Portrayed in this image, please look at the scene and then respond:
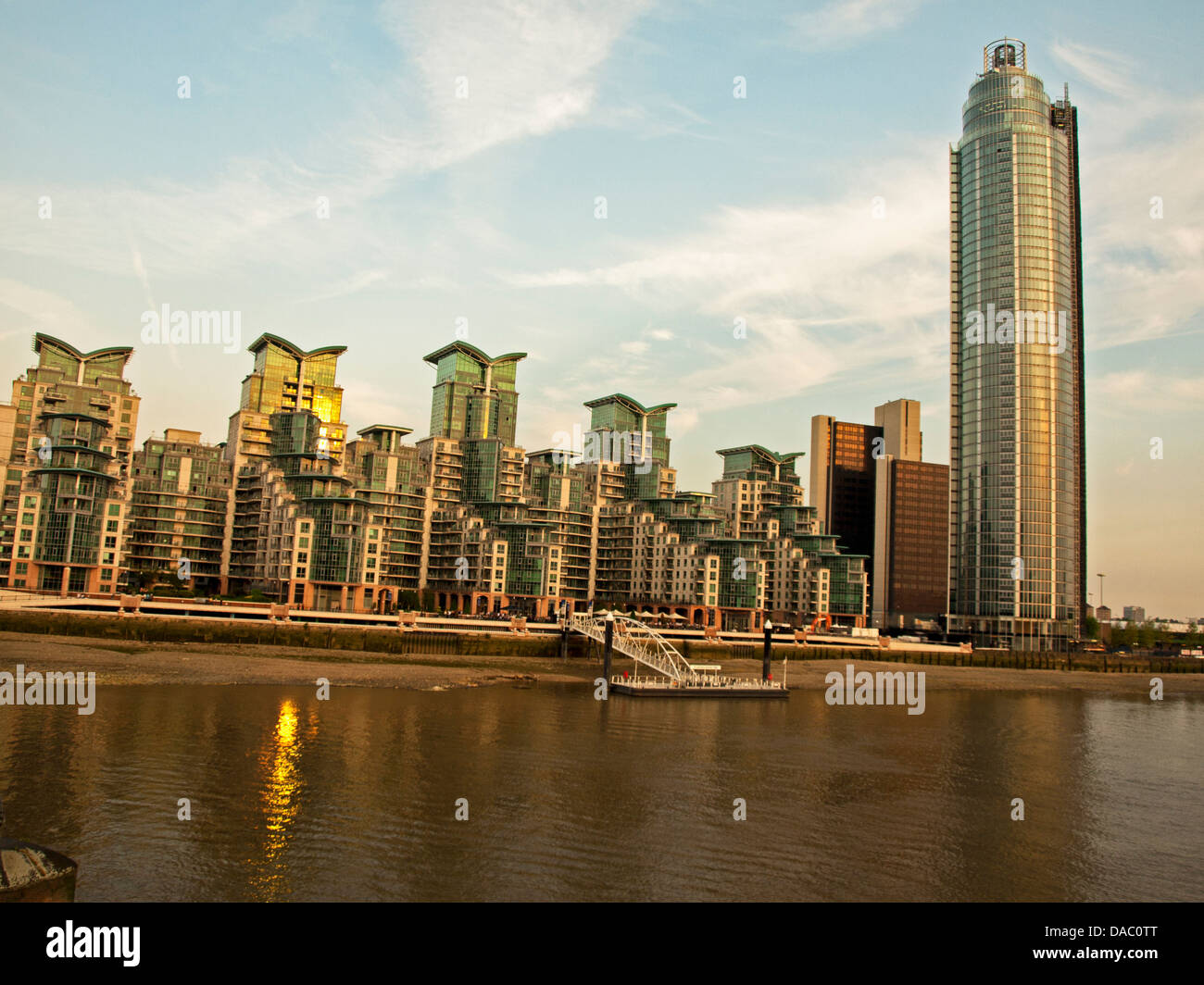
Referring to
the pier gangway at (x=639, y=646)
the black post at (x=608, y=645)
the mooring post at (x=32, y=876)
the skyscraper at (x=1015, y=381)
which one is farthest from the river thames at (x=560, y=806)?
the skyscraper at (x=1015, y=381)

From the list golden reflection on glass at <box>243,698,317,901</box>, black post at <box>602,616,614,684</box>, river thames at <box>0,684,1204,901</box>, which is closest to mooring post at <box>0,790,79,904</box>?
river thames at <box>0,684,1204,901</box>

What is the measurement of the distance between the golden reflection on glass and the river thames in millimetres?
135

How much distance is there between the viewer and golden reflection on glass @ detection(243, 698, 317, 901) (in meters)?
25.2

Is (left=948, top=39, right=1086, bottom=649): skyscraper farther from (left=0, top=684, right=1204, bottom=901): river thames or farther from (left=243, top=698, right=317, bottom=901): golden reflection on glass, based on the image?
(left=243, top=698, right=317, bottom=901): golden reflection on glass

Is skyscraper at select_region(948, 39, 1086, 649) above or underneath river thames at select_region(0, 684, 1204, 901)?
above

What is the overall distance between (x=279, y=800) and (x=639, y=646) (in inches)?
2291

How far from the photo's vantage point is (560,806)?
113ft

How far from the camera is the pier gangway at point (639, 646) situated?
260ft

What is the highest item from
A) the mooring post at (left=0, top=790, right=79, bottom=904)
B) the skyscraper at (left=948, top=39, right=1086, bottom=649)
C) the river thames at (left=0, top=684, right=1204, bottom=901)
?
the skyscraper at (left=948, top=39, right=1086, bottom=649)

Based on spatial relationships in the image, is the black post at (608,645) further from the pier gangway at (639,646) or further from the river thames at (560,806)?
the river thames at (560,806)

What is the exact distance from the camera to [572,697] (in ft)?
232

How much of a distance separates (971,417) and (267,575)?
117107 mm

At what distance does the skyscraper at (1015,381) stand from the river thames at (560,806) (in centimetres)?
10414
